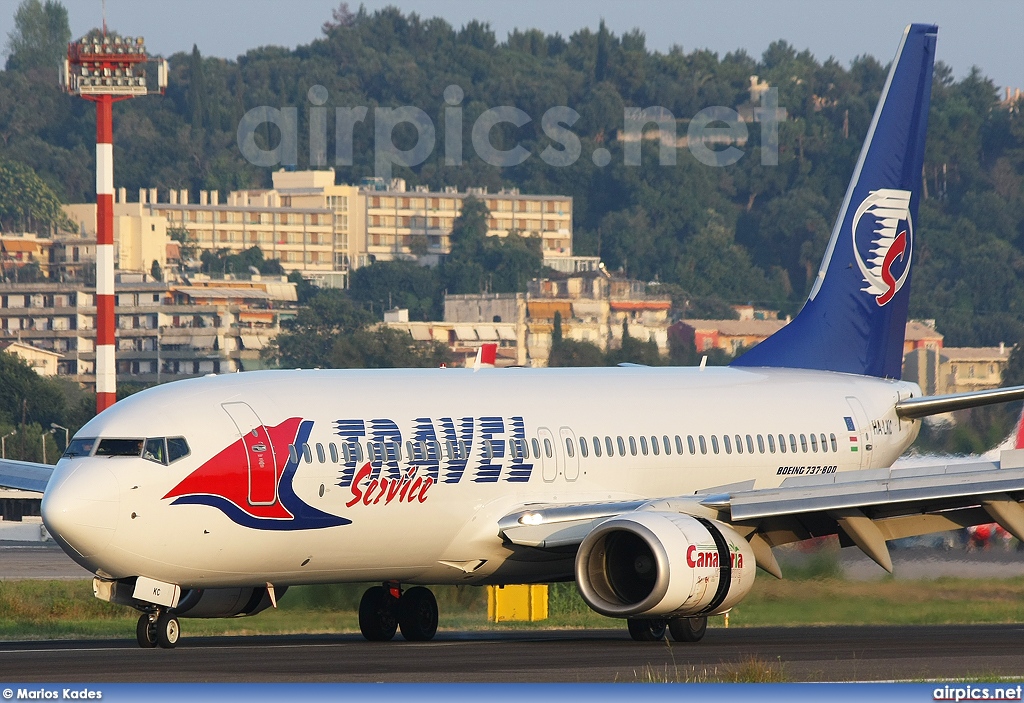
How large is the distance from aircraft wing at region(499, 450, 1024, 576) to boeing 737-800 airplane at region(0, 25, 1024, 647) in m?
0.04

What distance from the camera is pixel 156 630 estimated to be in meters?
25.1

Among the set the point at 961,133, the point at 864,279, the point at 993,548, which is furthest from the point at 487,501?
the point at 961,133

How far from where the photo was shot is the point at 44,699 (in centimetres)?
1591

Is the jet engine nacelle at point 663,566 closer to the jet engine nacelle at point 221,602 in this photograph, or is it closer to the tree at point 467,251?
the jet engine nacelle at point 221,602

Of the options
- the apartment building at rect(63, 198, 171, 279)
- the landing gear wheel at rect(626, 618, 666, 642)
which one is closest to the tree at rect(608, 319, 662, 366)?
the landing gear wheel at rect(626, 618, 666, 642)

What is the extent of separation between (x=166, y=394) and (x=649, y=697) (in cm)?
1385

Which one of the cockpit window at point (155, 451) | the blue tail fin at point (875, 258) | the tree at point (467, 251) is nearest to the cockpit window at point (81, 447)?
the cockpit window at point (155, 451)

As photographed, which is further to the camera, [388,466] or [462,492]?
[462,492]

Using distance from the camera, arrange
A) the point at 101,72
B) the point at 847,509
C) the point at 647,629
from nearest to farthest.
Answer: the point at 847,509 < the point at 647,629 < the point at 101,72

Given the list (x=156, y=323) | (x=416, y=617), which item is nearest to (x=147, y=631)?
(x=416, y=617)

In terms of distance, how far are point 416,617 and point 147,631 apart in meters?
5.02

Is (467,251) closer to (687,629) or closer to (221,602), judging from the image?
(687,629)

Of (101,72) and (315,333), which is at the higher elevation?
(101,72)

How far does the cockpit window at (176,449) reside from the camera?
24.4m
